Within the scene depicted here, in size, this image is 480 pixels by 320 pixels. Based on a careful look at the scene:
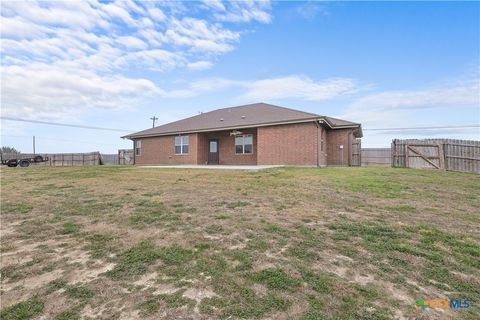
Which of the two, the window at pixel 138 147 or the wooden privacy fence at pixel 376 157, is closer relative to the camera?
the wooden privacy fence at pixel 376 157

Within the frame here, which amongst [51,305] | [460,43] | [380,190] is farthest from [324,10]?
[51,305]

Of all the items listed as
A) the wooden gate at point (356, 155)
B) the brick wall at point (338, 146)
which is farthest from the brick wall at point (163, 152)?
the wooden gate at point (356, 155)

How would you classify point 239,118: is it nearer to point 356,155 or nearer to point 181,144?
point 181,144

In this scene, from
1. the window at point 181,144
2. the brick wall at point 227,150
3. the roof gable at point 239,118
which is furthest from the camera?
the window at point 181,144

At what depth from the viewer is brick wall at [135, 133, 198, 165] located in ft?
65.0

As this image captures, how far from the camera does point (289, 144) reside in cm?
1566

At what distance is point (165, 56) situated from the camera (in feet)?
49.0

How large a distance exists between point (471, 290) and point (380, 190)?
5.15 meters

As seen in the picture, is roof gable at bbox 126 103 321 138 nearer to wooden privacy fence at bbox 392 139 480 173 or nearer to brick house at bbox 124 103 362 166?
brick house at bbox 124 103 362 166

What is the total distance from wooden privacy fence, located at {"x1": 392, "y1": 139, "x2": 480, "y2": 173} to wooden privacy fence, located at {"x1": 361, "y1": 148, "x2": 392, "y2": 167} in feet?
13.7

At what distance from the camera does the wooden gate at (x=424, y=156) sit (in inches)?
546

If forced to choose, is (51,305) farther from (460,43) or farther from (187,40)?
(460,43)

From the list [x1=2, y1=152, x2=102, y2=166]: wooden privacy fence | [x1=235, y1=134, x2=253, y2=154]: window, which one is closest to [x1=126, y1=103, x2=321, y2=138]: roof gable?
[x1=235, y1=134, x2=253, y2=154]: window

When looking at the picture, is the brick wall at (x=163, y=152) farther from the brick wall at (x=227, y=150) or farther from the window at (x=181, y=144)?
the brick wall at (x=227, y=150)
